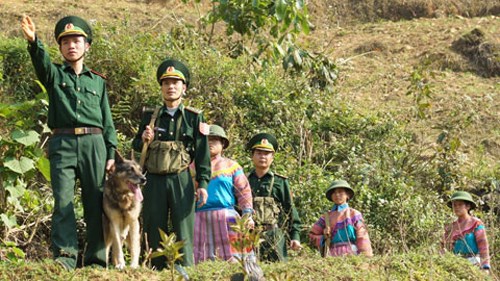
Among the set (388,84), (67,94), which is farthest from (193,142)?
(388,84)

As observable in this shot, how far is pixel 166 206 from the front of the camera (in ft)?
22.5

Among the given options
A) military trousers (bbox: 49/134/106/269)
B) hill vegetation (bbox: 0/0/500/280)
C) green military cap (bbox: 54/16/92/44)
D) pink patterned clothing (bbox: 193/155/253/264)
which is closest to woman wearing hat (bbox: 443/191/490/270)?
hill vegetation (bbox: 0/0/500/280)

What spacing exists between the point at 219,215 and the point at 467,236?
2.74m

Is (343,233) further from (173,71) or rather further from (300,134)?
(300,134)

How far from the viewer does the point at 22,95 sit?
10.8m

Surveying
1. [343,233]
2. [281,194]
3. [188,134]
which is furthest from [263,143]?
[188,134]

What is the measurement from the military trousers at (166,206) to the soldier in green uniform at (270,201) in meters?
1.07

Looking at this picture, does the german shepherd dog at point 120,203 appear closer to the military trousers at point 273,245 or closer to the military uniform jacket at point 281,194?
the military trousers at point 273,245

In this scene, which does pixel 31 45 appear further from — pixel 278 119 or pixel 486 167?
pixel 486 167

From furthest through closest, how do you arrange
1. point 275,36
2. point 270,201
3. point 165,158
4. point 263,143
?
point 275,36 < point 263,143 < point 270,201 < point 165,158

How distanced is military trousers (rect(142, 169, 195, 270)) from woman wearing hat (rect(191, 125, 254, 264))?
2.00ft

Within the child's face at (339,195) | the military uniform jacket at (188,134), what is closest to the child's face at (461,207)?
the child's face at (339,195)

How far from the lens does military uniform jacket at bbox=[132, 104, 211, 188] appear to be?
272 inches

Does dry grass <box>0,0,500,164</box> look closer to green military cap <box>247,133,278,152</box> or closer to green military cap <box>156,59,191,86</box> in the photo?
green military cap <box>247,133,278,152</box>
